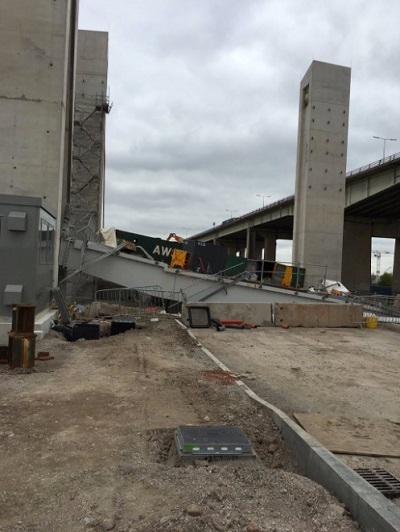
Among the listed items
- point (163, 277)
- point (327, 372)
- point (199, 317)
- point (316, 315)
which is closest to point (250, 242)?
point (163, 277)

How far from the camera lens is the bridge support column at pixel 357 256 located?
1987 inches

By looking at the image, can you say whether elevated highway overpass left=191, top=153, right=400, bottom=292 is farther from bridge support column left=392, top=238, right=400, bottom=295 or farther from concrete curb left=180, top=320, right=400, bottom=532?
concrete curb left=180, top=320, right=400, bottom=532

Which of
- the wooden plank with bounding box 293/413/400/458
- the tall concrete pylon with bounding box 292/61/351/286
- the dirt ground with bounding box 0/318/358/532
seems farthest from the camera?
the tall concrete pylon with bounding box 292/61/351/286

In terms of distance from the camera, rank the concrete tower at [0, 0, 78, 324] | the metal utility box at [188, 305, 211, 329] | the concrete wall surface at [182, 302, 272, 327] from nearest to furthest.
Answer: the concrete tower at [0, 0, 78, 324], the metal utility box at [188, 305, 211, 329], the concrete wall surface at [182, 302, 272, 327]

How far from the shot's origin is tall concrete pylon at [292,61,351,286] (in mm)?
36562

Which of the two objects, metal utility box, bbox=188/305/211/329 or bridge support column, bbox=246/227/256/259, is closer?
metal utility box, bbox=188/305/211/329

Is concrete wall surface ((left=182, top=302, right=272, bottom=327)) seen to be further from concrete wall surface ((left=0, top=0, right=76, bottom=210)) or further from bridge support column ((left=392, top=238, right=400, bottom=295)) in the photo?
bridge support column ((left=392, top=238, right=400, bottom=295))

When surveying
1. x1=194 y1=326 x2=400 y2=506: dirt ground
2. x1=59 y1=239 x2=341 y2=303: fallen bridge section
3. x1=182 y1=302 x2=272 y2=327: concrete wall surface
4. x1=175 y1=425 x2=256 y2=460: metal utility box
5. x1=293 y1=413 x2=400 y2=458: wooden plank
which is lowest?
x1=194 y1=326 x2=400 y2=506: dirt ground

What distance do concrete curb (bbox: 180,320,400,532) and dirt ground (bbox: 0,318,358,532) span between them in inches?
3.6

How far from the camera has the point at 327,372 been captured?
9.30 metres

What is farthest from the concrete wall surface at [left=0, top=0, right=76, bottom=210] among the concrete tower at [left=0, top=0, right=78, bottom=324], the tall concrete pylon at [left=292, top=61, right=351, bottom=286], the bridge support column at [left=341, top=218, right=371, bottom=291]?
the bridge support column at [left=341, top=218, right=371, bottom=291]

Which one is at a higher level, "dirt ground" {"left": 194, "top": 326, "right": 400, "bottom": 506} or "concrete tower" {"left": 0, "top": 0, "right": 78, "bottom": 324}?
"concrete tower" {"left": 0, "top": 0, "right": 78, "bottom": 324}

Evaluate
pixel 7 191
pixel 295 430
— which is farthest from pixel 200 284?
pixel 295 430

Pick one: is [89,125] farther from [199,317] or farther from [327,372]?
[327,372]
